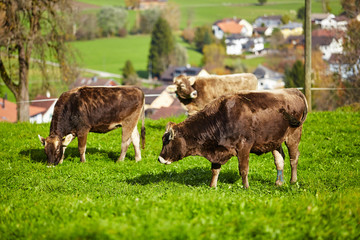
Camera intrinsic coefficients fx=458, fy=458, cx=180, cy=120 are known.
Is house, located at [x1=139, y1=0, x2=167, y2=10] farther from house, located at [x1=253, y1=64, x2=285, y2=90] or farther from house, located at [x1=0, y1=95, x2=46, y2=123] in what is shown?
house, located at [x1=0, y1=95, x2=46, y2=123]

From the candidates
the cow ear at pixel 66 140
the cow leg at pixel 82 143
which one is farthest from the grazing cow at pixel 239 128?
the cow ear at pixel 66 140

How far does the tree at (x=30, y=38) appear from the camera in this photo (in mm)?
24828

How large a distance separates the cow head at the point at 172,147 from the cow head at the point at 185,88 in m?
6.20

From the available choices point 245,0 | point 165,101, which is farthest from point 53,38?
point 245,0

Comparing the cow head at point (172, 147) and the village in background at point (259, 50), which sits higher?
the cow head at point (172, 147)

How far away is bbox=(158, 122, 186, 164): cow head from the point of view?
34.0ft

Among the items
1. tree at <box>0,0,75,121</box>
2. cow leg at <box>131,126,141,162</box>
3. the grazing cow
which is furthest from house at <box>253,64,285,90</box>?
the grazing cow

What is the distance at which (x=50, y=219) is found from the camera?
7.19 m

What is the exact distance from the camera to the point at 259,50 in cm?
10344

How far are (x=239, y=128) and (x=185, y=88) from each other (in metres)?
6.93

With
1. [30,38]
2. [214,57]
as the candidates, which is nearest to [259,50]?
[214,57]

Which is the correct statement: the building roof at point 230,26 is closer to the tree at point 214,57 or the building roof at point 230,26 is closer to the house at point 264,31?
the tree at point 214,57

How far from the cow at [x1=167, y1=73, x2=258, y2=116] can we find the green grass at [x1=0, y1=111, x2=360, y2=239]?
5.53 feet

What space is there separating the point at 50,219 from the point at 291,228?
12.1ft
